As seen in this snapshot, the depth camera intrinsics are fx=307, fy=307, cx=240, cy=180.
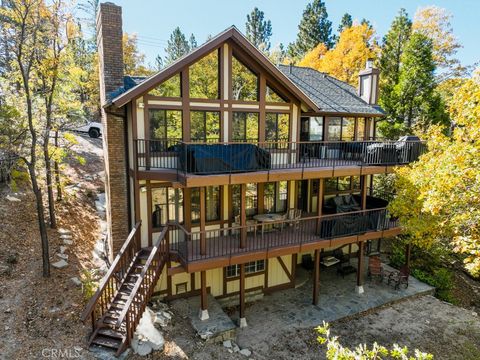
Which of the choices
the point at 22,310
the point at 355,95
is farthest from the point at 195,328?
the point at 355,95

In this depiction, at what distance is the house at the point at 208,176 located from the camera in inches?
421

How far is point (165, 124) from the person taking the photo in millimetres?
11609

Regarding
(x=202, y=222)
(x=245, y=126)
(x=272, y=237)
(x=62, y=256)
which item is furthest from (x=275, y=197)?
Result: (x=62, y=256)

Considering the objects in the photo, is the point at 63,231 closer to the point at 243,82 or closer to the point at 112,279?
the point at 112,279

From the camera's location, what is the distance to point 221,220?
1291 centimetres

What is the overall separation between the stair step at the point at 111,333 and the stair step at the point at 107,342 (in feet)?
0.31

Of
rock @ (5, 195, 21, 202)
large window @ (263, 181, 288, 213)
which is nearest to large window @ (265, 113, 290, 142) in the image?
large window @ (263, 181, 288, 213)

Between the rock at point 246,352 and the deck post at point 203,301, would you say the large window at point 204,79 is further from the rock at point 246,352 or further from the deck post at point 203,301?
the rock at point 246,352

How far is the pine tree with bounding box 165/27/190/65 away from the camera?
5306 centimetres

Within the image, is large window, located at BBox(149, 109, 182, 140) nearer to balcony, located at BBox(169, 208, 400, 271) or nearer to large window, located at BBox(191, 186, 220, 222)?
large window, located at BBox(191, 186, 220, 222)

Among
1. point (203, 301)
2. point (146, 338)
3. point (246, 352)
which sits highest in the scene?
point (203, 301)

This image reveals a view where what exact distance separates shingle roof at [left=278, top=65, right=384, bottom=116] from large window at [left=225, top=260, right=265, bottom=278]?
7.92 m

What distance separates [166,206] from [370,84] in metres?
13.5

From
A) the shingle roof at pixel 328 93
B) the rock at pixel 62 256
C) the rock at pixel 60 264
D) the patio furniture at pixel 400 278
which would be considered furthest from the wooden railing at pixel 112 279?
the patio furniture at pixel 400 278
